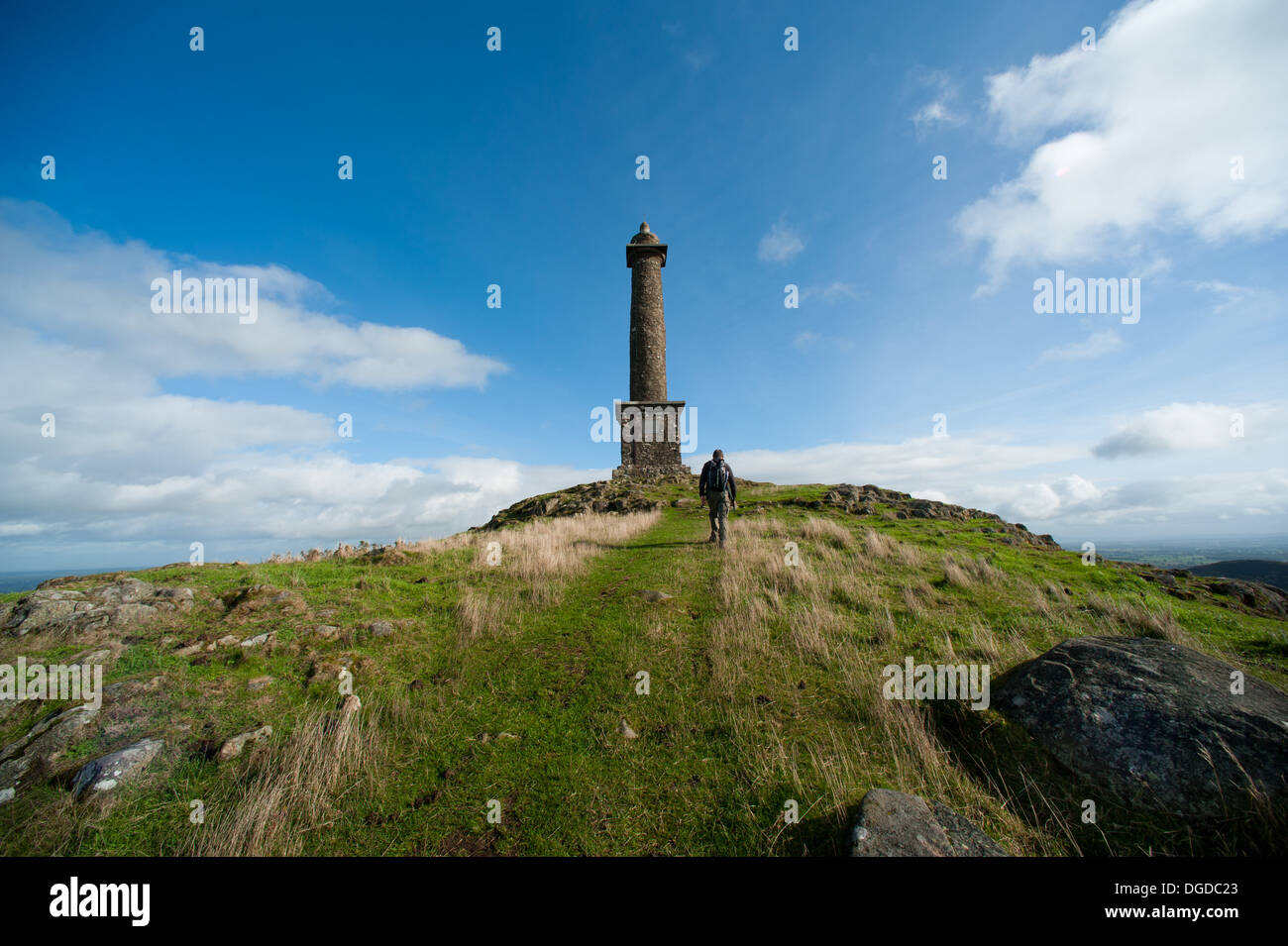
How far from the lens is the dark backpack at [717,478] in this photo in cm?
1410

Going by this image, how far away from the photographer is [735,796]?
3.84 metres

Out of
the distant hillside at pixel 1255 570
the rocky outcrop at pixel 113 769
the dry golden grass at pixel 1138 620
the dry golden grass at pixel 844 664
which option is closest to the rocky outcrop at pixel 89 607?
the rocky outcrop at pixel 113 769

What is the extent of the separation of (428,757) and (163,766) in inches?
87.5

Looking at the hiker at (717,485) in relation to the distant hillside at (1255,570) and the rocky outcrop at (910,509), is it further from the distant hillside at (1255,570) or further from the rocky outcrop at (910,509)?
the distant hillside at (1255,570)

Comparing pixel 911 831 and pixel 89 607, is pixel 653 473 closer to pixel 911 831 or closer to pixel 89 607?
pixel 89 607

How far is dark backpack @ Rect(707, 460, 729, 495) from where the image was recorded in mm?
14102

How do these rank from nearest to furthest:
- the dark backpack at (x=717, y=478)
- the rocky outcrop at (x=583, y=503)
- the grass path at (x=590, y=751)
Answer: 1. the grass path at (x=590, y=751)
2. the dark backpack at (x=717, y=478)
3. the rocky outcrop at (x=583, y=503)

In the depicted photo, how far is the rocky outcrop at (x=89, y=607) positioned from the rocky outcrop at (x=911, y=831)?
961 centimetres

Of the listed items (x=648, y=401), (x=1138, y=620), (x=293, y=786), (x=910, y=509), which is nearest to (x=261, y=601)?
(x=293, y=786)

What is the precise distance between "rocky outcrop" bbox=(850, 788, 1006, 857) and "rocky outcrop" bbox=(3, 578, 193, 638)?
9.61m

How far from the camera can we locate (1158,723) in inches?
157

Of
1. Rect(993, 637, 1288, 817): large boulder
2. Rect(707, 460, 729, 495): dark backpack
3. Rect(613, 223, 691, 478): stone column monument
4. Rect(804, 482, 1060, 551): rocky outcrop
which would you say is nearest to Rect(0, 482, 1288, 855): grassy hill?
Rect(993, 637, 1288, 817): large boulder

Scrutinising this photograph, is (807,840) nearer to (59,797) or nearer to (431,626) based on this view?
(59,797)

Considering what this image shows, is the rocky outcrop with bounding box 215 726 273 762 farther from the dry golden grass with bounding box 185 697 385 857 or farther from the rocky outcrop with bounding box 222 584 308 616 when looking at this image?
the rocky outcrop with bounding box 222 584 308 616
